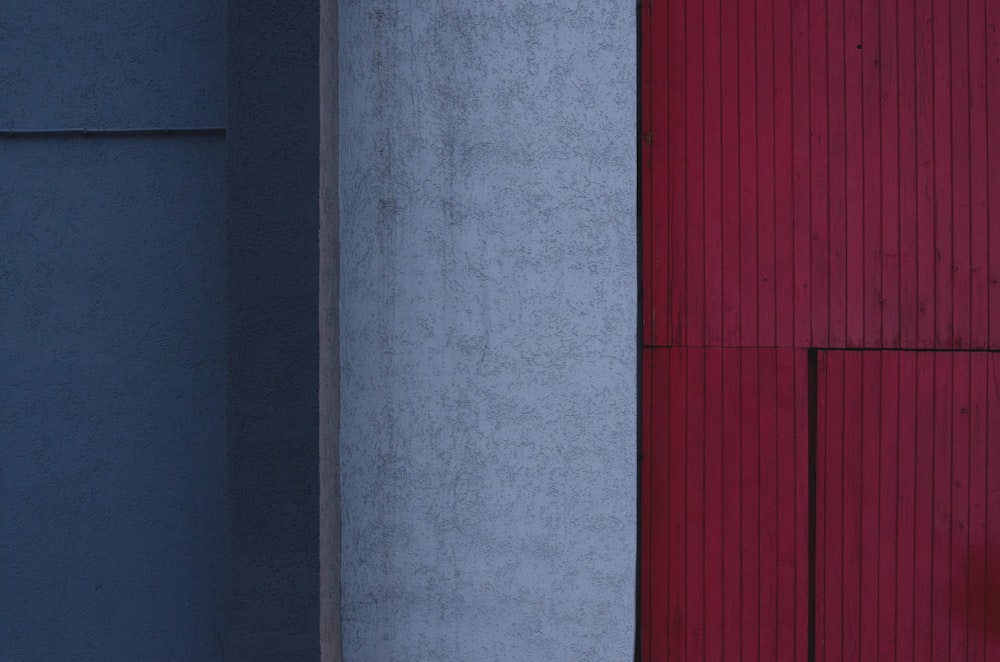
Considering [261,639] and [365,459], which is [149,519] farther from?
[365,459]

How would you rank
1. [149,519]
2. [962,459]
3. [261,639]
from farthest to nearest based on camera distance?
[962,459]
[149,519]
[261,639]

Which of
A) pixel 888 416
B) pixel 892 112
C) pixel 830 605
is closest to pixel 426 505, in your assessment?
pixel 830 605

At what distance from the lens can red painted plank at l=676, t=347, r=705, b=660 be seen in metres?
2.98

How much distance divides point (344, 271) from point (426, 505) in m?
1.07

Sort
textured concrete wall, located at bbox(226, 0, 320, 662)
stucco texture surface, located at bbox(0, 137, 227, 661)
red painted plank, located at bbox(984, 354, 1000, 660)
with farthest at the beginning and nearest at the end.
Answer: red painted plank, located at bbox(984, 354, 1000, 660)
stucco texture surface, located at bbox(0, 137, 227, 661)
textured concrete wall, located at bbox(226, 0, 320, 662)

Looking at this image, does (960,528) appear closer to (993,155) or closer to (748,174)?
(993,155)

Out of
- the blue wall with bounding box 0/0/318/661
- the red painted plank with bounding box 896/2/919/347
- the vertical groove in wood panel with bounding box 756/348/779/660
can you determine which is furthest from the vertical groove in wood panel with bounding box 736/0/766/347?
the blue wall with bounding box 0/0/318/661

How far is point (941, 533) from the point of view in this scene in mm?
2928

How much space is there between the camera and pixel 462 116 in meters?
2.83

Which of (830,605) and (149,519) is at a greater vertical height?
(149,519)

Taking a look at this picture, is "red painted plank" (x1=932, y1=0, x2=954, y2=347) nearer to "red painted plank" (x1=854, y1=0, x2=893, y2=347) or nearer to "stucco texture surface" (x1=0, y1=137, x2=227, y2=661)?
"red painted plank" (x1=854, y1=0, x2=893, y2=347)

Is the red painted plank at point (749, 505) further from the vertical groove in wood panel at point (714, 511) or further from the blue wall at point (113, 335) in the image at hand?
the blue wall at point (113, 335)

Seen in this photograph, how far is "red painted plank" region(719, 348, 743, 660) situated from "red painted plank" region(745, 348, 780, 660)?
98 millimetres

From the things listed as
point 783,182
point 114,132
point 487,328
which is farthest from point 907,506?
point 114,132
